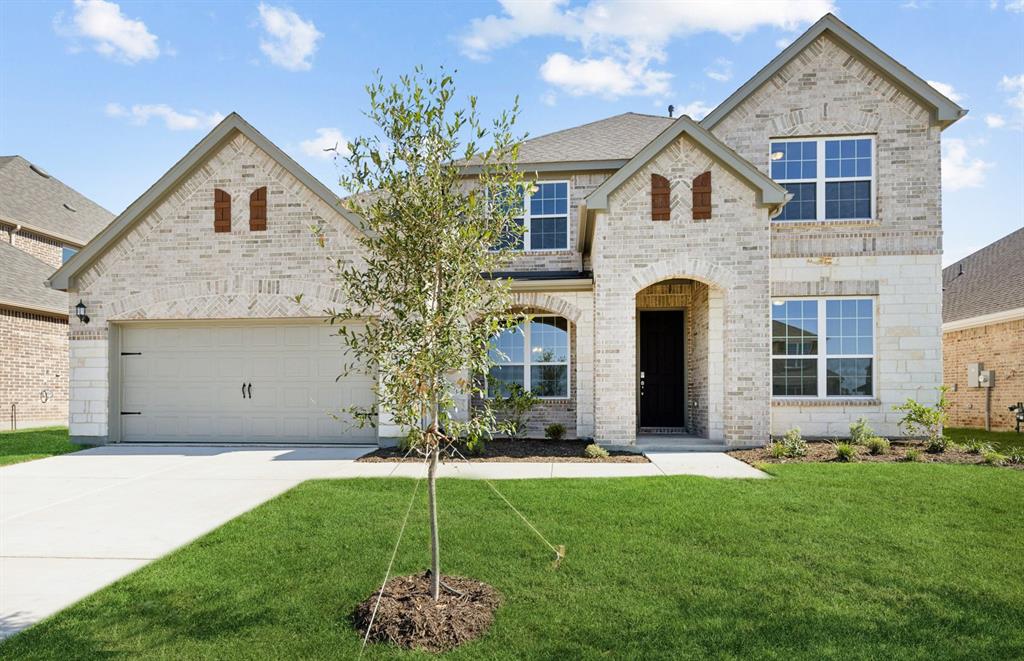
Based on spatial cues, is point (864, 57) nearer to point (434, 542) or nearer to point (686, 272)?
point (686, 272)

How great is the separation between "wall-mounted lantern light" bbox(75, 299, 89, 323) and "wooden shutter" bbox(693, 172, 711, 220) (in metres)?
12.3

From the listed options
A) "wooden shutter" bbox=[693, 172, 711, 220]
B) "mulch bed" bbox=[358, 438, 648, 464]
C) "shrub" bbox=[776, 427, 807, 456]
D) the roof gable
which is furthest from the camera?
"wooden shutter" bbox=[693, 172, 711, 220]

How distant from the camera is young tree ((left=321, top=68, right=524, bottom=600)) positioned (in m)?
4.17

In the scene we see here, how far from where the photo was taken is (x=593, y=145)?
1512 centimetres

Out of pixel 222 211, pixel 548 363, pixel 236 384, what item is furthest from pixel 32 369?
pixel 548 363

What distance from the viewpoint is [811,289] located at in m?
12.5

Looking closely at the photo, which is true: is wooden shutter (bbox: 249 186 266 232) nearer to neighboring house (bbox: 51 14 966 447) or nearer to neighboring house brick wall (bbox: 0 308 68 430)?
neighboring house (bbox: 51 14 966 447)

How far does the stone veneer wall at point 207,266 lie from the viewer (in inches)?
484

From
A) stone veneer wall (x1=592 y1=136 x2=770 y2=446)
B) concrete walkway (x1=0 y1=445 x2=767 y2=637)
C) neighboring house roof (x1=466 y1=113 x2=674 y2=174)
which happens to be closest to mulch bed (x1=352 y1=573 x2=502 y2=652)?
concrete walkway (x1=0 y1=445 x2=767 y2=637)

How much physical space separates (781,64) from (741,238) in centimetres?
439

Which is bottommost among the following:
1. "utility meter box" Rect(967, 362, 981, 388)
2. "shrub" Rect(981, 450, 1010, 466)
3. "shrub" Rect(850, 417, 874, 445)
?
"shrub" Rect(981, 450, 1010, 466)

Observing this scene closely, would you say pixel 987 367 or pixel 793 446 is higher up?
pixel 987 367

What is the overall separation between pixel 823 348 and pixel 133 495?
1221cm

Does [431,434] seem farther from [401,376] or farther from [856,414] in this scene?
[856,414]
